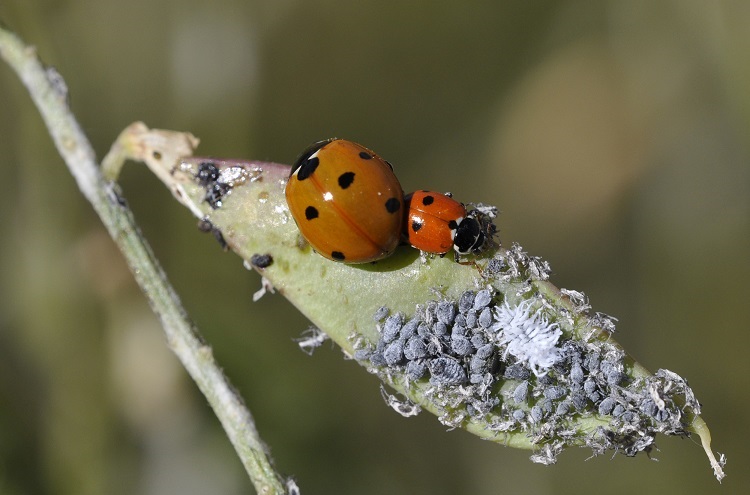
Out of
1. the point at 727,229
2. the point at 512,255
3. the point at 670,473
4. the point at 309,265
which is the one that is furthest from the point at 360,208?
the point at 727,229

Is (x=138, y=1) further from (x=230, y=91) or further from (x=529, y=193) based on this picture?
(x=529, y=193)

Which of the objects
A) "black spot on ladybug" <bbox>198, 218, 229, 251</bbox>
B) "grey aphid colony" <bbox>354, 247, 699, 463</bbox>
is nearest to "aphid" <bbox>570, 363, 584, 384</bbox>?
"grey aphid colony" <bbox>354, 247, 699, 463</bbox>

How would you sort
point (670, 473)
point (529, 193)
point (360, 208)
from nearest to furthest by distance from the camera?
1. point (360, 208)
2. point (670, 473)
3. point (529, 193)

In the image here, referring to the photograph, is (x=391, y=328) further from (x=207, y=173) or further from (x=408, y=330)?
(x=207, y=173)

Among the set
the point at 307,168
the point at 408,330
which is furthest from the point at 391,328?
the point at 307,168

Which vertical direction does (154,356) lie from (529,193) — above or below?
below

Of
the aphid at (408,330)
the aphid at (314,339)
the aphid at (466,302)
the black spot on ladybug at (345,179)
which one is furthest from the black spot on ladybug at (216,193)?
the aphid at (466,302)
